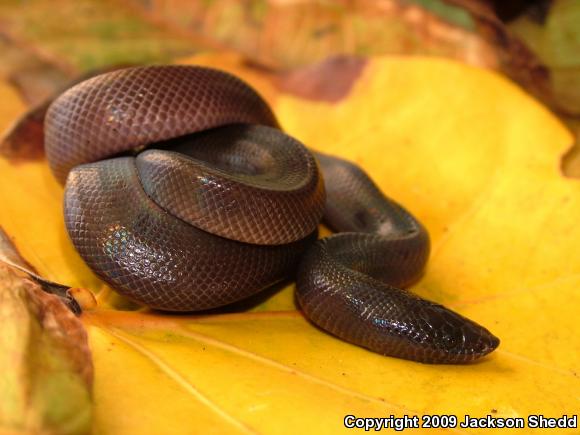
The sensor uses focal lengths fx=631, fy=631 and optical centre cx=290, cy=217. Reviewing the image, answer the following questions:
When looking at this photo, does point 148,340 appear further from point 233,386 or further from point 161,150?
point 161,150

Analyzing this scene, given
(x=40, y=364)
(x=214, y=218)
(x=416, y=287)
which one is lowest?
(x=416, y=287)

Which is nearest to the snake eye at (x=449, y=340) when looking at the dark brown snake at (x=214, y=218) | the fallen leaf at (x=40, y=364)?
the dark brown snake at (x=214, y=218)

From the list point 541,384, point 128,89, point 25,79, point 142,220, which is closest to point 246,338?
point 142,220

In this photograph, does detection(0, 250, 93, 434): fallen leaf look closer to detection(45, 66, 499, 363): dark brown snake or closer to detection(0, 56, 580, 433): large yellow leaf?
detection(0, 56, 580, 433): large yellow leaf

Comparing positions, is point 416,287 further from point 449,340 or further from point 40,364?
point 40,364

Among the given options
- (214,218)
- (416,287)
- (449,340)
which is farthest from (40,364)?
(416,287)

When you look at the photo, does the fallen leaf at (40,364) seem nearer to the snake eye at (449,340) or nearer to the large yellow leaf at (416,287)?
the large yellow leaf at (416,287)

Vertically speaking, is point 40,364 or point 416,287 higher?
point 40,364
